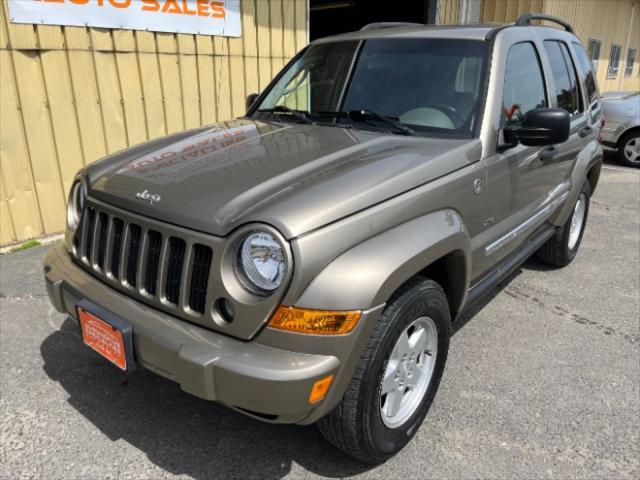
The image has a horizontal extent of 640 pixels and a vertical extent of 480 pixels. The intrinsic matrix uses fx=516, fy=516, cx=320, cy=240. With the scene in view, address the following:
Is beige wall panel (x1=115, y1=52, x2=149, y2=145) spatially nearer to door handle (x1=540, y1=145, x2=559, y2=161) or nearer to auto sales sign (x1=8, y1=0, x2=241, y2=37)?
auto sales sign (x1=8, y1=0, x2=241, y2=37)

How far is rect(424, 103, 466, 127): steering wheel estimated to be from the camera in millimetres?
2719

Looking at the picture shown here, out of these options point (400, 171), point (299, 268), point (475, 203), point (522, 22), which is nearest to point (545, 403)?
point (475, 203)

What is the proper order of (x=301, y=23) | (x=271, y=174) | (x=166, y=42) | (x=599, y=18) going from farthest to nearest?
1. (x=599, y=18)
2. (x=301, y=23)
3. (x=166, y=42)
4. (x=271, y=174)

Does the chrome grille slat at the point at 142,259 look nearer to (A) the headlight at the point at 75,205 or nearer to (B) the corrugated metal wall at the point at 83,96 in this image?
(A) the headlight at the point at 75,205

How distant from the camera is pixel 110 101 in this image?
5.07 metres

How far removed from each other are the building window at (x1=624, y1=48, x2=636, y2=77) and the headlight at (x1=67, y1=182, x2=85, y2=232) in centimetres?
1965

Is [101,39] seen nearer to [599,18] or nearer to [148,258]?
[148,258]

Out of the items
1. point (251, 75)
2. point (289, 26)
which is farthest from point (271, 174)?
point (289, 26)

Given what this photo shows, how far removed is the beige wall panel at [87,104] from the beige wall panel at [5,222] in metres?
0.79

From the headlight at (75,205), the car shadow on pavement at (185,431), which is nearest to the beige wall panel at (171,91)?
the headlight at (75,205)

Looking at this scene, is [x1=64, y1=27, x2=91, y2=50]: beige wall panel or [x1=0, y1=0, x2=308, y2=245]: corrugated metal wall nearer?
[x1=0, y1=0, x2=308, y2=245]: corrugated metal wall

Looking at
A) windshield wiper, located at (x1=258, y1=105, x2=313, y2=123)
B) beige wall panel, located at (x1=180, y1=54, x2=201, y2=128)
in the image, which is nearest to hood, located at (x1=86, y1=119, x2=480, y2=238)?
windshield wiper, located at (x1=258, y1=105, x2=313, y2=123)

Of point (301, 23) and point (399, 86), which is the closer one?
point (399, 86)

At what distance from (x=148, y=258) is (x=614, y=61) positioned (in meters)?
18.5
